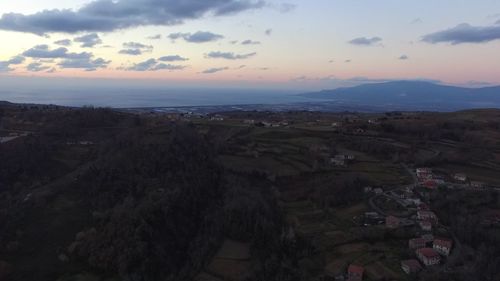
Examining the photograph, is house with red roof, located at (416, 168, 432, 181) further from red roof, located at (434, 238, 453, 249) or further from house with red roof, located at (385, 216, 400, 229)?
red roof, located at (434, 238, 453, 249)

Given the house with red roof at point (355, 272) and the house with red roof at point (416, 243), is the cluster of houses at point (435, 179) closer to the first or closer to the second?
the house with red roof at point (416, 243)

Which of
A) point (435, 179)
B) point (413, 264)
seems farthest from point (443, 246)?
point (435, 179)

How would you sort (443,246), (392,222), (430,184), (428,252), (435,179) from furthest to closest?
Result: (435,179) < (430,184) < (392,222) < (443,246) < (428,252)

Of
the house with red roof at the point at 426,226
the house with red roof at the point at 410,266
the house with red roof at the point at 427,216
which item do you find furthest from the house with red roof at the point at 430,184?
the house with red roof at the point at 410,266

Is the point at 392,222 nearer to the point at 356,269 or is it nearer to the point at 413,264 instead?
the point at 413,264

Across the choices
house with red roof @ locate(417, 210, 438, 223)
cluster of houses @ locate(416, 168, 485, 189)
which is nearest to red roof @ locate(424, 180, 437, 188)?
cluster of houses @ locate(416, 168, 485, 189)

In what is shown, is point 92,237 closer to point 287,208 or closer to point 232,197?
point 232,197

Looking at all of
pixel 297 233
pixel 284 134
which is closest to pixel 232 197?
pixel 297 233
